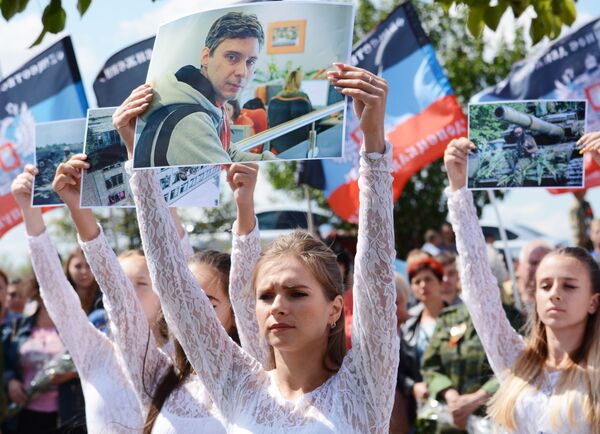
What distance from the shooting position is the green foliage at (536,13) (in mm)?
2895

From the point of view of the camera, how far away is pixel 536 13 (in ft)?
9.60

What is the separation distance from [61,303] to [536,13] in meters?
2.63

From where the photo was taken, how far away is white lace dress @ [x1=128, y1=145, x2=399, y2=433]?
2973mm

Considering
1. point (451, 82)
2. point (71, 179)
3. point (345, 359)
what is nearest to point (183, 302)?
point (345, 359)

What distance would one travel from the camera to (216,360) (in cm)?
328

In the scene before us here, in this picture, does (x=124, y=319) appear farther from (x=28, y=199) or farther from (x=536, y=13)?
(x=536, y=13)

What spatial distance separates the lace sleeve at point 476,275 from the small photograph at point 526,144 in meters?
0.14

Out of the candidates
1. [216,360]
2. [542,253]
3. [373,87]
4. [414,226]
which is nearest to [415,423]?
[542,253]

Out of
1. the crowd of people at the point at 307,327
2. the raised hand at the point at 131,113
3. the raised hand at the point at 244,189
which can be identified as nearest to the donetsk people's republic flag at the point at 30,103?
the crowd of people at the point at 307,327

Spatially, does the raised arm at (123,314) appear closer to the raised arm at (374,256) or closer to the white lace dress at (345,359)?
the white lace dress at (345,359)

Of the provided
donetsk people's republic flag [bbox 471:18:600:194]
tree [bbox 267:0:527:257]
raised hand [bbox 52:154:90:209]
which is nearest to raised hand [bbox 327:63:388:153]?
raised hand [bbox 52:154:90:209]

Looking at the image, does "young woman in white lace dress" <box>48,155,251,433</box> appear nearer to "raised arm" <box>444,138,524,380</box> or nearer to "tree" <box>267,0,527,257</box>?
"raised arm" <box>444,138,524,380</box>

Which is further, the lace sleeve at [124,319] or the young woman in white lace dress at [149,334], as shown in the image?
the lace sleeve at [124,319]

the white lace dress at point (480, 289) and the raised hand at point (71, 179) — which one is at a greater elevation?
the raised hand at point (71, 179)
